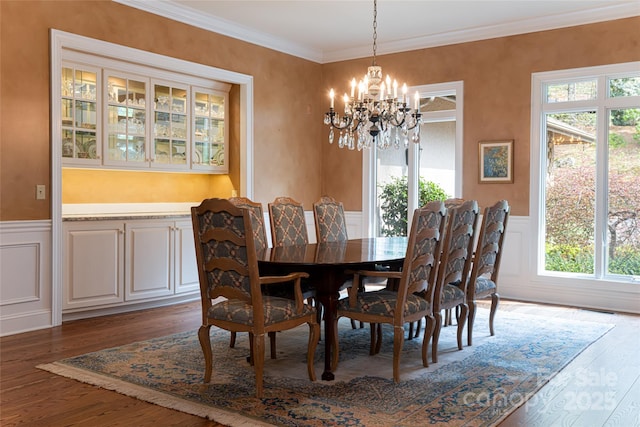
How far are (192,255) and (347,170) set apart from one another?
2487 millimetres

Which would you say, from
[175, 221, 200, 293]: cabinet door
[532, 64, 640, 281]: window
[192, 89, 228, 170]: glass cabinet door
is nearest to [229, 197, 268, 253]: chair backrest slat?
[175, 221, 200, 293]: cabinet door

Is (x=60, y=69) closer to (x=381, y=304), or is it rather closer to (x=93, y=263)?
(x=93, y=263)

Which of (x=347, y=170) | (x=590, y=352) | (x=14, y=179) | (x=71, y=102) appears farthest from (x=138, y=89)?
(x=590, y=352)

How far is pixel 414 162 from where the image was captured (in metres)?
6.83

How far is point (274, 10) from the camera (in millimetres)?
5621

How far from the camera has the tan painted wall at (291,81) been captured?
4.40m

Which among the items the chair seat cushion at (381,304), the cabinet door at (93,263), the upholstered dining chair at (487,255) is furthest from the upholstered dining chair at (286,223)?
the cabinet door at (93,263)

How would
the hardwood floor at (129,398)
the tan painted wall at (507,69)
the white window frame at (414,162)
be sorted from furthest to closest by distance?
1. the white window frame at (414,162)
2. the tan painted wall at (507,69)
3. the hardwood floor at (129,398)

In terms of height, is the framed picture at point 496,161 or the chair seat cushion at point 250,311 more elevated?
the framed picture at point 496,161

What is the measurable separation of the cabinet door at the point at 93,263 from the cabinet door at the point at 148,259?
0.10 meters

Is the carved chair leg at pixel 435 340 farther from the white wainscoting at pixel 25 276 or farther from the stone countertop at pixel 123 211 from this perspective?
the white wainscoting at pixel 25 276

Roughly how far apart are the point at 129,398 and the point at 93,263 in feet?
7.09

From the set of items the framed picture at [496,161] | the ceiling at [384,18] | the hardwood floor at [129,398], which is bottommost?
the hardwood floor at [129,398]

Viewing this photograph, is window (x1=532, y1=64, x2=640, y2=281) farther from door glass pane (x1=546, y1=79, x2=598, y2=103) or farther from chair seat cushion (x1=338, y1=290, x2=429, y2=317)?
chair seat cushion (x1=338, y1=290, x2=429, y2=317)
